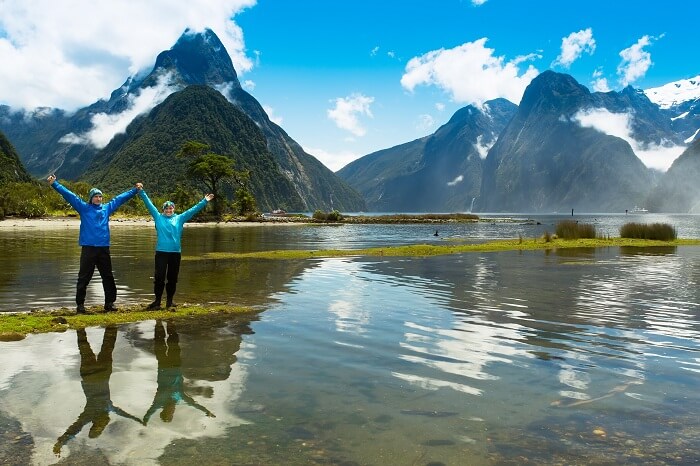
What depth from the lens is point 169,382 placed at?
718cm

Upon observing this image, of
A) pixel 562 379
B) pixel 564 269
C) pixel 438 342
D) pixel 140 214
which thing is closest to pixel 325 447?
pixel 562 379

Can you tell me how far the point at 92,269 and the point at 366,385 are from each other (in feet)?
27.1

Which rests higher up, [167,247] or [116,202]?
[116,202]

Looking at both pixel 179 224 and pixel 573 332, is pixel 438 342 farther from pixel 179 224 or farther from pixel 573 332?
pixel 179 224

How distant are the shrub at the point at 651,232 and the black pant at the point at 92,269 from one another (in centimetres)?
4800

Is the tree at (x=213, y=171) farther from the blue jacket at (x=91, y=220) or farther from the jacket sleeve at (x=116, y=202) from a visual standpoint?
the blue jacket at (x=91, y=220)

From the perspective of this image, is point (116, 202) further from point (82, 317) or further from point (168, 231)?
point (82, 317)

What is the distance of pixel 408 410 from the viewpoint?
620cm

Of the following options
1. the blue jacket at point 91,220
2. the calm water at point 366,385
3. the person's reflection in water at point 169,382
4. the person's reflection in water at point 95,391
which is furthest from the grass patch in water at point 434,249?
the person's reflection in water at point 95,391

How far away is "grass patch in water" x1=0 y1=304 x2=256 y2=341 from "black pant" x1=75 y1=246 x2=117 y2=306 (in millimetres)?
423

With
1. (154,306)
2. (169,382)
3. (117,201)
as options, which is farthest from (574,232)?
(169,382)

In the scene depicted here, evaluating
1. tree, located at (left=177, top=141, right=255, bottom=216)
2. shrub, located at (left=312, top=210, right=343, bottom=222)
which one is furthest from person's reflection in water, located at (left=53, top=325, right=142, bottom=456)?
shrub, located at (left=312, top=210, right=343, bottom=222)

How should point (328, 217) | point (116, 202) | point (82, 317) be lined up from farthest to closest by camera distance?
point (328, 217) → point (116, 202) → point (82, 317)

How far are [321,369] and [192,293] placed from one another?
31.1 ft
